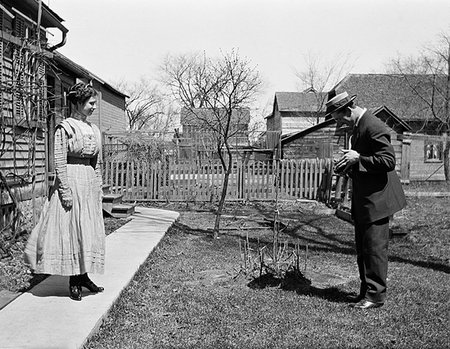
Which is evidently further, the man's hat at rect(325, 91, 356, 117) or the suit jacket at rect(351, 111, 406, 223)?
the man's hat at rect(325, 91, 356, 117)

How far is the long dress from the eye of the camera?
13.7 feet

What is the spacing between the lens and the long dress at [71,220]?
4168 mm

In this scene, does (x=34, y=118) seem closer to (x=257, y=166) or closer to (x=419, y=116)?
(x=257, y=166)

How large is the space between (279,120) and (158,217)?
150ft

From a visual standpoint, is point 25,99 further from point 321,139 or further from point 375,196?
point 321,139

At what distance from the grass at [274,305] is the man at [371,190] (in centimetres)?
36

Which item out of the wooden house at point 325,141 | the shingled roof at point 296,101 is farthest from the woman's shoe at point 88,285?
the shingled roof at point 296,101

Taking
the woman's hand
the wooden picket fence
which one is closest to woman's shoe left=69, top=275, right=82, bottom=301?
the woman's hand

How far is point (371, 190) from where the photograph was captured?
433cm

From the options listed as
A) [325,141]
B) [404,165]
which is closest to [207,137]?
[325,141]

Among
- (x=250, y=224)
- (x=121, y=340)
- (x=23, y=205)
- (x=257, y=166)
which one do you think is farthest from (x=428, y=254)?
(x=257, y=166)

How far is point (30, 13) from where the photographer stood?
1089 cm

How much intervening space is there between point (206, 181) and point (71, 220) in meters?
11.1

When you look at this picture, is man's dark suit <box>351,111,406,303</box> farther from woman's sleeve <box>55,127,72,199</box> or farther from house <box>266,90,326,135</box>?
house <box>266,90,326,135</box>
